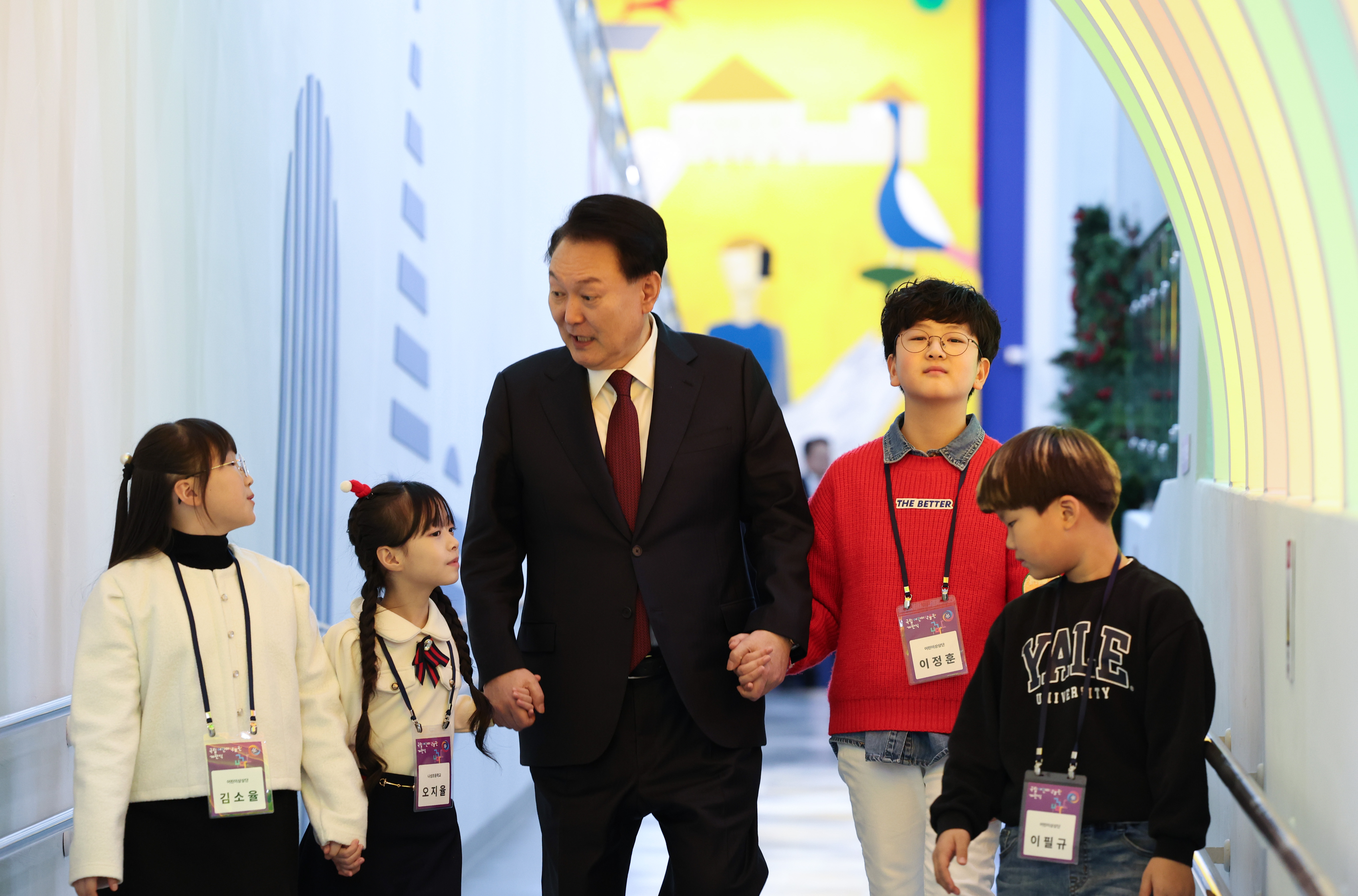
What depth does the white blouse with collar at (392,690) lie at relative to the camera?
9.26 feet

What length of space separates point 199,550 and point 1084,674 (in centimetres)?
164

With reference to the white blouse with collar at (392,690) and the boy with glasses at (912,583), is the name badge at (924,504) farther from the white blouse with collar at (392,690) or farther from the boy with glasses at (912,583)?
the white blouse with collar at (392,690)

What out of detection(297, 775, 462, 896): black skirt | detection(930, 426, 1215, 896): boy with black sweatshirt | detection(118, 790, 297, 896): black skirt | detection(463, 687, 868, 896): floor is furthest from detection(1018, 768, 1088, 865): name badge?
detection(463, 687, 868, 896): floor

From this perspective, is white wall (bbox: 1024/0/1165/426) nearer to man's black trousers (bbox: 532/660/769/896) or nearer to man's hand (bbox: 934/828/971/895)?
man's black trousers (bbox: 532/660/769/896)

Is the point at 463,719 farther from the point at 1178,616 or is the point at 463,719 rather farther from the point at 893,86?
the point at 893,86

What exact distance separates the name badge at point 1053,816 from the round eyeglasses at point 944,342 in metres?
0.92

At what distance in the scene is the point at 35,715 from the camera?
8.86 feet

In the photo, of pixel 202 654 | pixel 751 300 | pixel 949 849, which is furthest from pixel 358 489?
pixel 751 300

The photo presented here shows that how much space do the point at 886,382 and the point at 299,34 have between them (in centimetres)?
880

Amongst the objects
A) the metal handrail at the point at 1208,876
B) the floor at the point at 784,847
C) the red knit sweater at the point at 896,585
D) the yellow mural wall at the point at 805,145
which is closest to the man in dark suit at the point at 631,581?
the red knit sweater at the point at 896,585

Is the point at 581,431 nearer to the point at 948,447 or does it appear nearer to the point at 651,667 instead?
the point at 651,667

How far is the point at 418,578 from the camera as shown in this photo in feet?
9.60

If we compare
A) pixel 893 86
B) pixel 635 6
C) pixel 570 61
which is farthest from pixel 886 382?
pixel 570 61

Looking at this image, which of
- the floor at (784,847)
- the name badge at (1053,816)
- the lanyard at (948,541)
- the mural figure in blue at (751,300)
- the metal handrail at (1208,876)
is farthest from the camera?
the mural figure in blue at (751,300)
